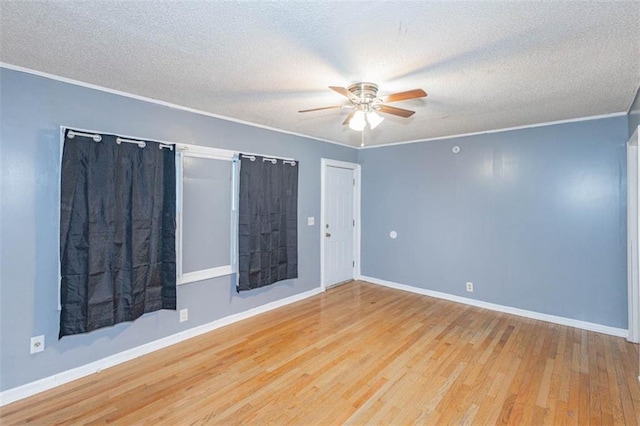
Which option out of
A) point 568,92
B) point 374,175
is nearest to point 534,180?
point 568,92

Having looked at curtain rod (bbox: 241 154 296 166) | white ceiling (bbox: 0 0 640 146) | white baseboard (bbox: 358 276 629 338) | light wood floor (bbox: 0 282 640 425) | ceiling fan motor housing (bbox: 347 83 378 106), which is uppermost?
white ceiling (bbox: 0 0 640 146)

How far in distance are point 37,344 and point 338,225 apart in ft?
13.0

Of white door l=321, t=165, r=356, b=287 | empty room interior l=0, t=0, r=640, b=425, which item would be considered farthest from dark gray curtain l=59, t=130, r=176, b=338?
white door l=321, t=165, r=356, b=287

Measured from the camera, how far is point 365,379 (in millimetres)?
2607

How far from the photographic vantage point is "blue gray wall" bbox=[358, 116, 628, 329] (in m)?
3.51

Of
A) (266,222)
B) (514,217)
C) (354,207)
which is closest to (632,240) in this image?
(514,217)

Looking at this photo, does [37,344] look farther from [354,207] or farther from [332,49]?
[354,207]

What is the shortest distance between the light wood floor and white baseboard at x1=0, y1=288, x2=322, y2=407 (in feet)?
0.21

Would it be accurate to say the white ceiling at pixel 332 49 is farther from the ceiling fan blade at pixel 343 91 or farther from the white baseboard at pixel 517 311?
the white baseboard at pixel 517 311

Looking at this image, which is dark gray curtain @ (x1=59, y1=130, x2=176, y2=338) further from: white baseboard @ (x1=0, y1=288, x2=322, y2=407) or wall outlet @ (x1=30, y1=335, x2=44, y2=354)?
white baseboard @ (x1=0, y1=288, x2=322, y2=407)

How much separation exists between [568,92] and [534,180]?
4.72 feet

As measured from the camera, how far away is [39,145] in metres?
2.44

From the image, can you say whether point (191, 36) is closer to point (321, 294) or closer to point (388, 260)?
point (321, 294)

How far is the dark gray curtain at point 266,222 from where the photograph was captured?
3783 mm
